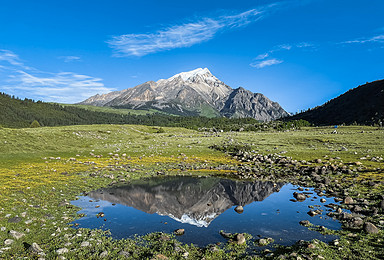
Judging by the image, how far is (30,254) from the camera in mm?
10711

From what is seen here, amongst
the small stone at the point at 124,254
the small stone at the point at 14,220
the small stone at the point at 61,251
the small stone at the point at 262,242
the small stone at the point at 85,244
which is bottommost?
the small stone at the point at 262,242

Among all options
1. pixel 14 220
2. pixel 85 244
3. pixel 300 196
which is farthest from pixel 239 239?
pixel 14 220

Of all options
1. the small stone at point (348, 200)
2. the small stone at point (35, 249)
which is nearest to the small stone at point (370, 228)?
the small stone at point (348, 200)

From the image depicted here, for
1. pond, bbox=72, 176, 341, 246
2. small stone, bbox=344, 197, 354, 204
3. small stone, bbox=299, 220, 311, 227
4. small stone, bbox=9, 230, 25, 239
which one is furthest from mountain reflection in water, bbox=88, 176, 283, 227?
small stone, bbox=9, 230, 25, 239

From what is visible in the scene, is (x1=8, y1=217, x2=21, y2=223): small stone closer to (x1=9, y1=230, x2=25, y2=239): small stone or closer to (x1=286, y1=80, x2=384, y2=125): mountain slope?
(x1=9, y1=230, x2=25, y2=239): small stone

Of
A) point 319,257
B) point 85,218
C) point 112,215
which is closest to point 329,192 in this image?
point 319,257

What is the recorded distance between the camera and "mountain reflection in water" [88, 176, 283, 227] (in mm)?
18227

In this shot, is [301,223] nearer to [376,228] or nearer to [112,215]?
[376,228]

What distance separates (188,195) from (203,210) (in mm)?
4381

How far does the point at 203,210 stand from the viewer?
18.7 meters

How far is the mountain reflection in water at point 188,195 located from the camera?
59.8 ft

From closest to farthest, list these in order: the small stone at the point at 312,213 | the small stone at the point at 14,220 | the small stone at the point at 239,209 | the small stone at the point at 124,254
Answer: the small stone at the point at 124,254 → the small stone at the point at 14,220 → the small stone at the point at 312,213 → the small stone at the point at 239,209

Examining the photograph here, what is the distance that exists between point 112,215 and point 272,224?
11922mm

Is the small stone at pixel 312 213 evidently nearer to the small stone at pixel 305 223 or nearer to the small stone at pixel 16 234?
the small stone at pixel 305 223
